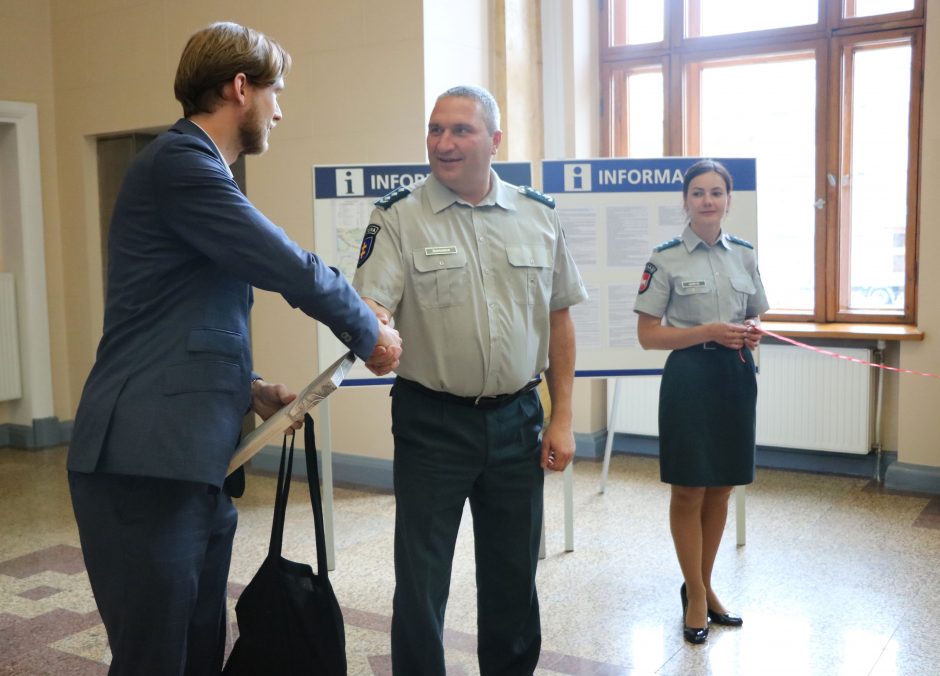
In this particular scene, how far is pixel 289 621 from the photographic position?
1925mm

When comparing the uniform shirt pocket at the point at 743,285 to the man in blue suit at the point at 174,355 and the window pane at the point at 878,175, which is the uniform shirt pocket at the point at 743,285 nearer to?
the man in blue suit at the point at 174,355

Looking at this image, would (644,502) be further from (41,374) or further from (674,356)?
(41,374)

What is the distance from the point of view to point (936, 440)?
4.95 m

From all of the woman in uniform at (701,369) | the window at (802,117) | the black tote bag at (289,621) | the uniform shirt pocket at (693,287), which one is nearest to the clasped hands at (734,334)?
the woman in uniform at (701,369)

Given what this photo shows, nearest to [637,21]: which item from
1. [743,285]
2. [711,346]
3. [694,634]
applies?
[743,285]

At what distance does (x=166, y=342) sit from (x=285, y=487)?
43cm

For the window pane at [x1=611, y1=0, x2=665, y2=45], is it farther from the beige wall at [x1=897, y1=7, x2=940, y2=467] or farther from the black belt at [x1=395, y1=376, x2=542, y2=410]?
the black belt at [x1=395, y1=376, x2=542, y2=410]

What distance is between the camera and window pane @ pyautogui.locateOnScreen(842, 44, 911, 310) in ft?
17.4

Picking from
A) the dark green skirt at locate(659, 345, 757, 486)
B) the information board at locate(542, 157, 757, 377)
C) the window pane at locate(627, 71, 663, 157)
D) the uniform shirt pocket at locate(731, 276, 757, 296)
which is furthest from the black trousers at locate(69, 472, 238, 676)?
the window pane at locate(627, 71, 663, 157)

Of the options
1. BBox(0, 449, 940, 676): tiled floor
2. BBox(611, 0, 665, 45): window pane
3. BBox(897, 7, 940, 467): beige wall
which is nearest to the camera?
BBox(0, 449, 940, 676): tiled floor

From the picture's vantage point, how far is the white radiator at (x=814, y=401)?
5223 mm

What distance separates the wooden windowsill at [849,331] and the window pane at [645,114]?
4.43 feet

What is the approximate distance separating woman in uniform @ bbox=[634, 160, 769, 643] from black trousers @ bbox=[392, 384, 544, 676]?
0.93 meters

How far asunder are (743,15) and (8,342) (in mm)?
5070
